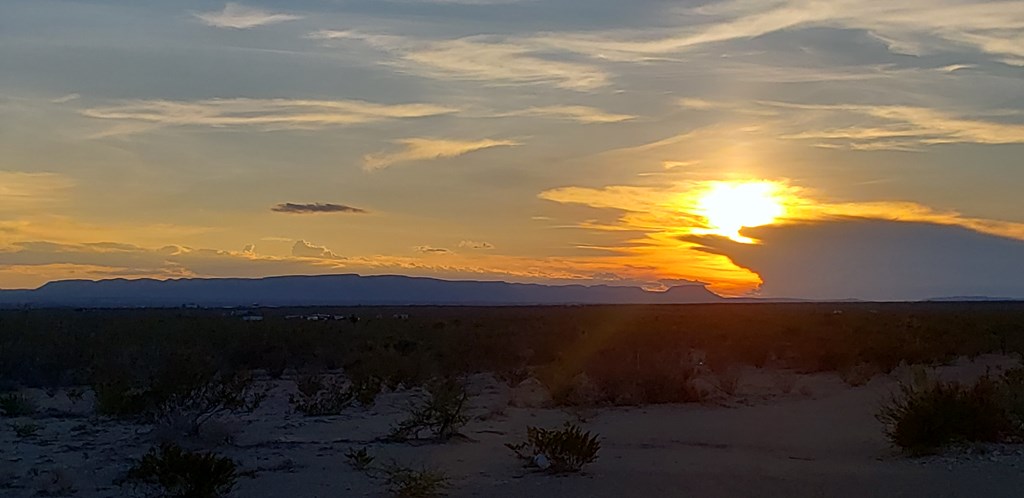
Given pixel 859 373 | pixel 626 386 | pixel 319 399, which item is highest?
pixel 859 373

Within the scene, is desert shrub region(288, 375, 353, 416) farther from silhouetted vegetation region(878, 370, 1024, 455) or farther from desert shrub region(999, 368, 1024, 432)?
desert shrub region(999, 368, 1024, 432)

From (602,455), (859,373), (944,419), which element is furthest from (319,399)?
(859,373)

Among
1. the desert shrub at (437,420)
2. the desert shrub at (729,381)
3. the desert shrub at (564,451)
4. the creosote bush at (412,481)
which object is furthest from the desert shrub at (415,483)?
the desert shrub at (729,381)

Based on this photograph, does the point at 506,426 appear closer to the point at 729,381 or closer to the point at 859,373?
the point at 729,381

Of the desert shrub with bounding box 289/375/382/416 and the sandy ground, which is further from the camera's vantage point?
the desert shrub with bounding box 289/375/382/416

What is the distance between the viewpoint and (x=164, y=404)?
21.4m

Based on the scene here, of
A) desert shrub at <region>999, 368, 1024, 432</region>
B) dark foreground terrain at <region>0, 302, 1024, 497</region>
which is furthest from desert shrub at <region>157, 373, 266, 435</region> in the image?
desert shrub at <region>999, 368, 1024, 432</region>

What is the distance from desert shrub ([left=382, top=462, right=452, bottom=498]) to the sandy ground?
42 centimetres

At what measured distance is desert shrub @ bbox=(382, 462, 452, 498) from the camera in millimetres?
14781

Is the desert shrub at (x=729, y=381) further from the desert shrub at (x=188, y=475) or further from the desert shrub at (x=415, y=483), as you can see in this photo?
the desert shrub at (x=188, y=475)

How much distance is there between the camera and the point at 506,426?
22.7 meters

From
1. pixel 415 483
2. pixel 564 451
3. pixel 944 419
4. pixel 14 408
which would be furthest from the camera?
pixel 14 408

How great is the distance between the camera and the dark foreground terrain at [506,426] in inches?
621

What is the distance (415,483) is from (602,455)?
14.8ft
